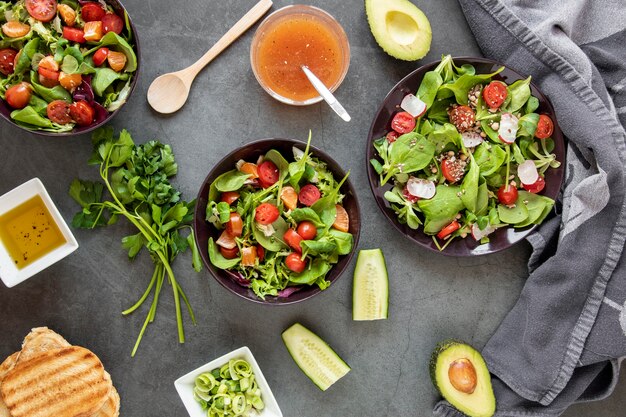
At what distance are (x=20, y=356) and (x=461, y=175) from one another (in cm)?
204

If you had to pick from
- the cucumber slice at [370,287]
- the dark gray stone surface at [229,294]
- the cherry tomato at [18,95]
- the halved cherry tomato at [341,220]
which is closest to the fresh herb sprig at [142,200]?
the dark gray stone surface at [229,294]

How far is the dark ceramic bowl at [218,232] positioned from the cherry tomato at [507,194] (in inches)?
25.2

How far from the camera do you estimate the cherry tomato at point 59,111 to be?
2475 mm

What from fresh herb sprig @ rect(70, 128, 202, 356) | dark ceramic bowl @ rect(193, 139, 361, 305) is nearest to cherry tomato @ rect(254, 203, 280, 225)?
dark ceramic bowl @ rect(193, 139, 361, 305)

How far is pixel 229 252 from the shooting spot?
2.59m

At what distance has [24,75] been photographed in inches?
99.3

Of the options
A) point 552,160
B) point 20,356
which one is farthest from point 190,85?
point 552,160

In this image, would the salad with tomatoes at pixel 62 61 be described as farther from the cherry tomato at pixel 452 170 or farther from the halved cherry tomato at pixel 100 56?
the cherry tomato at pixel 452 170

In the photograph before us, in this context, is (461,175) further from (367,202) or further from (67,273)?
(67,273)

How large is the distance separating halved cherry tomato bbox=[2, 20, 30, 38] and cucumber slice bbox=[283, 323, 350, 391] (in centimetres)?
167

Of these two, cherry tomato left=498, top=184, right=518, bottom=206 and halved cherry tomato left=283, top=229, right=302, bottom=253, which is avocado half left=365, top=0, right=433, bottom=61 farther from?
halved cherry tomato left=283, top=229, right=302, bottom=253

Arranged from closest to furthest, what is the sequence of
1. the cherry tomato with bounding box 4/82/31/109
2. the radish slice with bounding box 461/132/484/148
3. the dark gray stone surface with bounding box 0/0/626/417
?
the cherry tomato with bounding box 4/82/31/109 < the radish slice with bounding box 461/132/484/148 < the dark gray stone surface with bounding box 0/0/626/417

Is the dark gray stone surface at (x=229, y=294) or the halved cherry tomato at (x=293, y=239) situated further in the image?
the dark gray stone surface at (x=229, y=294)

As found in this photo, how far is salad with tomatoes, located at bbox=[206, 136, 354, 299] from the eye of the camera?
2.52 meters
